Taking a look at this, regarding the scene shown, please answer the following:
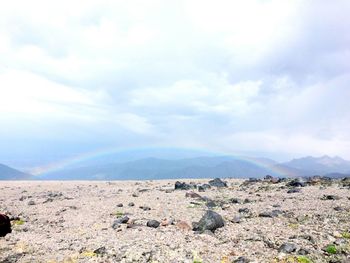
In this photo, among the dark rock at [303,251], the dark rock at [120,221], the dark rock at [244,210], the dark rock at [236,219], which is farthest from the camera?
the dark rock at [244,210]

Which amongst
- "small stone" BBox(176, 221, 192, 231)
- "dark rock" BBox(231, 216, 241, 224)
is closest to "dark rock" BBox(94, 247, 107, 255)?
"small stone" BBox(176, 221, 192, 231)

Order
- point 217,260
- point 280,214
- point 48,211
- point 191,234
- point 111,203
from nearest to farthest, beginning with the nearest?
point 217,260 < point 191,234 < point 280,214 < point 48,211 < point 111,203

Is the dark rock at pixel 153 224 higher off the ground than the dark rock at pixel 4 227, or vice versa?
the dark rock at pixel 153 224

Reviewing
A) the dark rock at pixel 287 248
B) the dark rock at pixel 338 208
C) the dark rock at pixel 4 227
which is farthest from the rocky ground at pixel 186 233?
the dark rock at pixel 4 227

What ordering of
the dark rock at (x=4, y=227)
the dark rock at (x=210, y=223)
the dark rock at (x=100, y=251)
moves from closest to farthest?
the dark rock at (x=100, y=251) → the dark rock at (x=210, y=223) → the dark rock at (x=4, y=227)

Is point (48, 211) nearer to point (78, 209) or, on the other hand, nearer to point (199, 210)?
point (78, 209)

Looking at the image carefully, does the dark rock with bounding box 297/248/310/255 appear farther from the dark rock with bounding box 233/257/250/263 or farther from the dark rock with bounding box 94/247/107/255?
the dark rock with bounding box 94/247/107/255

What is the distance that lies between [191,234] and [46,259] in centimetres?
660

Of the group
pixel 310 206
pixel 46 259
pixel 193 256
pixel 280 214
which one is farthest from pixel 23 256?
pixel 310 206

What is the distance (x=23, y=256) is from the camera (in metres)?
16.9

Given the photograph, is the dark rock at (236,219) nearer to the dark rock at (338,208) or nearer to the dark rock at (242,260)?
the dark rock at (242,260)

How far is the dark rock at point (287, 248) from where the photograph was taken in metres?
15.5

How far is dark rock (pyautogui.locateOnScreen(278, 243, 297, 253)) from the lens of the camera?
15516mm

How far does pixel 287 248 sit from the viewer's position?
51.3 feet
